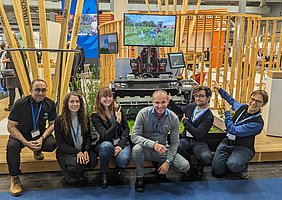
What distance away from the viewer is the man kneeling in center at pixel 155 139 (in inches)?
102

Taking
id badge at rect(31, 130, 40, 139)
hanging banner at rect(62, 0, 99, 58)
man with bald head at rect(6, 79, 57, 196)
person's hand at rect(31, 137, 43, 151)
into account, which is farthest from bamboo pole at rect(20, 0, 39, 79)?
hanging banner at rect(62, 0, 99, 58)

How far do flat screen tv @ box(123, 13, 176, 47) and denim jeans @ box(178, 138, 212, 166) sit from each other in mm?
1308

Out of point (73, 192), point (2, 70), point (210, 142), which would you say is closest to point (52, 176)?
point (73, 192)

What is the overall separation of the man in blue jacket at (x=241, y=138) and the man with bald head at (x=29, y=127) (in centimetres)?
169

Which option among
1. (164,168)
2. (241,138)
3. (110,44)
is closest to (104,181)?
(164,168)

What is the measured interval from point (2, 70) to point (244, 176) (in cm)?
415

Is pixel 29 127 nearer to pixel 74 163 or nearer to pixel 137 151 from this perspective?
pixel 74 163

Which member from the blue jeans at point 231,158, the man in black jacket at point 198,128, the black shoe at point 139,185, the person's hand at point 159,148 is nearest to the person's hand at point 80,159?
the black shoe at point 139,185

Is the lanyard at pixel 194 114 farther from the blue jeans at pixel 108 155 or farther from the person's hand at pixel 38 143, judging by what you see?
the person's hand at pixel 38 143

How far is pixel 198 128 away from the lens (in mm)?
2760

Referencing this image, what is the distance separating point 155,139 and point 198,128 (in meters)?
0.45

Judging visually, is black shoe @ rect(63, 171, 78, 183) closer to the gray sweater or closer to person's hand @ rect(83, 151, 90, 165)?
person's hand @ rect(83, 151, 90, 165)

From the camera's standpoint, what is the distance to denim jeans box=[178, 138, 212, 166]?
272 cm

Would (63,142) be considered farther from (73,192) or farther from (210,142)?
(210,142)
